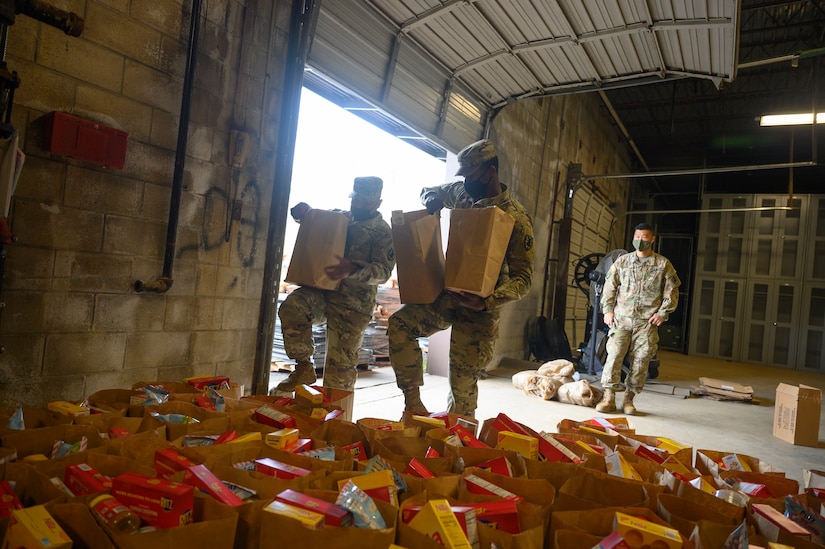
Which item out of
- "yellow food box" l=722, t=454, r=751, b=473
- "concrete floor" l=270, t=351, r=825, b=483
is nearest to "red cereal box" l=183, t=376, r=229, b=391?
"concrete floor" l=270, t=351, r=825, b=483

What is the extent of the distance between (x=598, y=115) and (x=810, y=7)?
3.49m

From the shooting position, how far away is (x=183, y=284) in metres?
2.68

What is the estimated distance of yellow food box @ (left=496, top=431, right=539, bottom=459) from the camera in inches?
57.0

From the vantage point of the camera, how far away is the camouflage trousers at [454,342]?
240cm

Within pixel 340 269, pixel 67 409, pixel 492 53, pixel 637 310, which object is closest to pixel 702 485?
pixel 67 409

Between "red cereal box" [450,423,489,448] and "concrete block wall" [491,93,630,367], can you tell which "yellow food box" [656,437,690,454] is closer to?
"red cereal box" [450,423,489,448]

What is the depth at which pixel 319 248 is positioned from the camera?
259 cm

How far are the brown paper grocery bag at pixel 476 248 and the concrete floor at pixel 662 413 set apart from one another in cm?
157

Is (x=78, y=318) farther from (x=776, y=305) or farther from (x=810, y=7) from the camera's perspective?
(x=776, y=305)

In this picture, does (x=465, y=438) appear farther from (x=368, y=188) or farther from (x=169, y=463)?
(x=368, y=188)

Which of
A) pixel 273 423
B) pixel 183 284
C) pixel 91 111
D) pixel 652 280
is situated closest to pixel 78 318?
pixel 183 284

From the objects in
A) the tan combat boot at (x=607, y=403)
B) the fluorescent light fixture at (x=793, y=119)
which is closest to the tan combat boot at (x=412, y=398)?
the tan combat boot at (x=607, y=403)

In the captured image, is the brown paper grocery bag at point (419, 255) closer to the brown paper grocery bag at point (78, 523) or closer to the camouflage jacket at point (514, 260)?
the camouflage jacket at point (514, 260)

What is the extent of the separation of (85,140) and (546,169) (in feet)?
20.9
